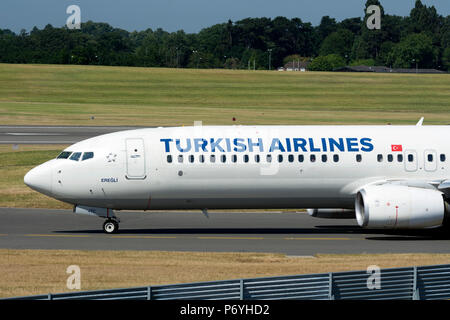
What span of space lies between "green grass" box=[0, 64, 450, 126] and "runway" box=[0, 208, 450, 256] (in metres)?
49.4

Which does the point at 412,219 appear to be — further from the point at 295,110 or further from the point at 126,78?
the point at 126,78

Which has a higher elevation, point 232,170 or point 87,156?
point 87,156

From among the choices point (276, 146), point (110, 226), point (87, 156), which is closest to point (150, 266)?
point (110, 226)

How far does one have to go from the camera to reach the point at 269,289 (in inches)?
774

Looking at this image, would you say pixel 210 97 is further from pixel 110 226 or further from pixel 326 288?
pixel 326 288

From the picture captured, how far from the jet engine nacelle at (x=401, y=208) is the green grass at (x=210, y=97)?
2268 inches

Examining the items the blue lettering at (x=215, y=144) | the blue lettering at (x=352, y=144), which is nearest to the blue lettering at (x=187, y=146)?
the blue lettering at (x=215, y=144)

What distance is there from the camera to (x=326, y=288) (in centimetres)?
2000

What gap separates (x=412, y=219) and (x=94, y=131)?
170 feet

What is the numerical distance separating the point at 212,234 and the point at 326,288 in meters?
13.8

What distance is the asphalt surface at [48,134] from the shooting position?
69938 mm

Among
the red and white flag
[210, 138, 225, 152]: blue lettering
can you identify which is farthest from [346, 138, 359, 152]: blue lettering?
[210, 138, 225, 152]: blue lettering

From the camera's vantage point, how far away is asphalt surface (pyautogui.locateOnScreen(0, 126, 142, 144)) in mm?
69938

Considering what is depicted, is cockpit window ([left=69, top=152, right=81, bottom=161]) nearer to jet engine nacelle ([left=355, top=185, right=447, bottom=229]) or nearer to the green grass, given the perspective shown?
jet engine nacelle ([left=355, top=185, right=447, bottom=229])
